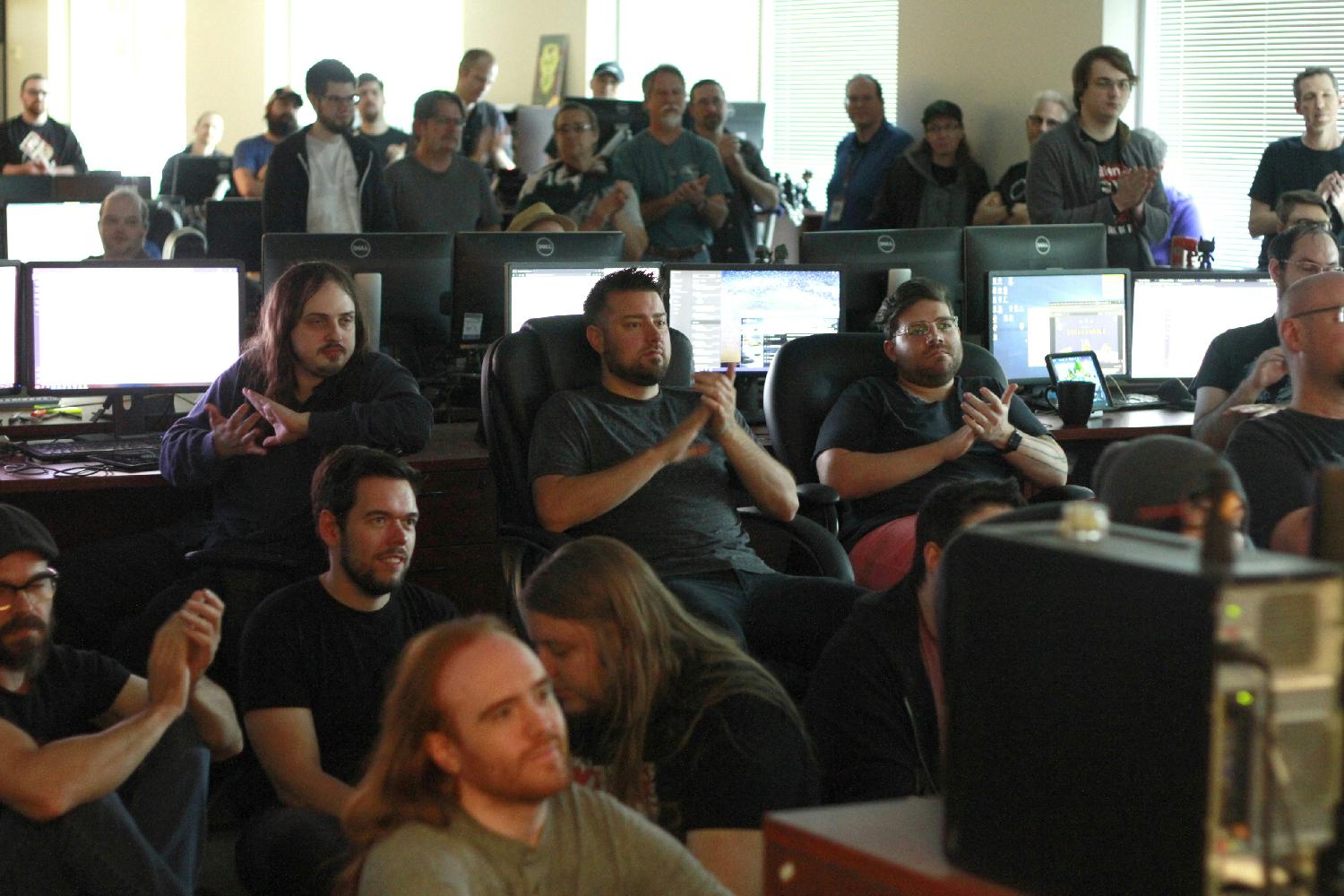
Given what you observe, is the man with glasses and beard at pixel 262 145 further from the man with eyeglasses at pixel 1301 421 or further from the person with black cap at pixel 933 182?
the man with eyeglasses at pixel 1301 421

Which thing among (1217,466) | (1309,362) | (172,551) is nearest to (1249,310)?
(1309,362)

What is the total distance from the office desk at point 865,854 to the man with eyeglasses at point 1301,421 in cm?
157

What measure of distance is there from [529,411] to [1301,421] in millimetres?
1495

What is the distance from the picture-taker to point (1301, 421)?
2.96m

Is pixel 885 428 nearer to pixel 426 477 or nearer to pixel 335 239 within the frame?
pixel 426 477

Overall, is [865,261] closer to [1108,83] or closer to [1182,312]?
[1182,312]

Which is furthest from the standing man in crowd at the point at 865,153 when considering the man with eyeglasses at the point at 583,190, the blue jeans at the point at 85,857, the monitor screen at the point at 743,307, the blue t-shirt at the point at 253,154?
the blue jeans at the point at 85,857

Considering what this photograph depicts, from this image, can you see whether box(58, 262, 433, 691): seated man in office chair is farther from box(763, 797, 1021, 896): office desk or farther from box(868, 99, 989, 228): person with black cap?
box(868, 99, 989, 228): person with black cap

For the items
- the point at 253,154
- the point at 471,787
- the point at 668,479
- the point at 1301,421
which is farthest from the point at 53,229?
the point at 471,787

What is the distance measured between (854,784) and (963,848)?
3.46ft

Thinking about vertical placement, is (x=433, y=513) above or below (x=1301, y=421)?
below

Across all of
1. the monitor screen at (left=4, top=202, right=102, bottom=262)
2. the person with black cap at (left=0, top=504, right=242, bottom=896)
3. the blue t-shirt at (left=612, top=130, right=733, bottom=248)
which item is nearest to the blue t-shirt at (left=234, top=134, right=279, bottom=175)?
the monitor screen at (left=4, top=202, right=102, bottom=262)

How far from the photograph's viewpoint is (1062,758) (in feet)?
3.93

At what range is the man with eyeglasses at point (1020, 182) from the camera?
6.99 m
